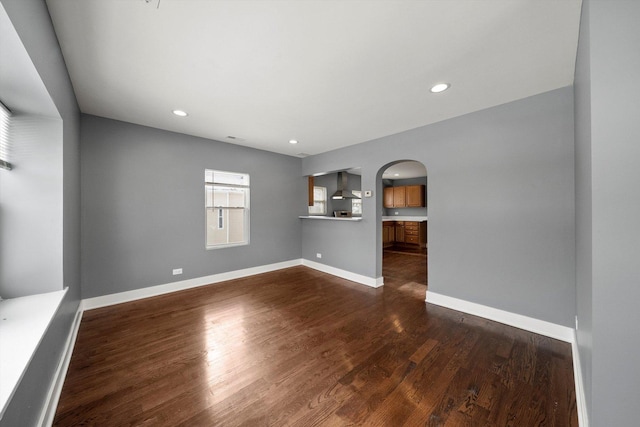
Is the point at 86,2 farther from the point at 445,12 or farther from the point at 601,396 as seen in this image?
the point at 601,396

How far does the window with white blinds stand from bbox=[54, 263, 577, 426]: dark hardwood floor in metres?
1.64

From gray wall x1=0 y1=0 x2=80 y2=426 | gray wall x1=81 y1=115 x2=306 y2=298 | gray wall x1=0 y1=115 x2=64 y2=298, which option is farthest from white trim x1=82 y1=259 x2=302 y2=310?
gray wall x1=0 y1=115 x2=64 y2=298

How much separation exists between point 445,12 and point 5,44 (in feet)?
7.46

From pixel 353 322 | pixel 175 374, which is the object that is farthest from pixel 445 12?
pixel 175 374

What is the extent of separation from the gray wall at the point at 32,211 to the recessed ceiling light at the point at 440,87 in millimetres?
3260

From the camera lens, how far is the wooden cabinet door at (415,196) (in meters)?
7.68

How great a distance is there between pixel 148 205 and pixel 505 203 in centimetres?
478

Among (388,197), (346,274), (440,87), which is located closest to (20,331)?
(440,87)

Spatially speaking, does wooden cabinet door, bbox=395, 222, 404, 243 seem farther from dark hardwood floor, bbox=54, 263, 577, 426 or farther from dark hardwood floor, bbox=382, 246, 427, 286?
dark hardwood floor, bbox=54, 263, 577, 426

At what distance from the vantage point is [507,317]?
2.60 meters

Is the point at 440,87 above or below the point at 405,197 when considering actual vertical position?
above

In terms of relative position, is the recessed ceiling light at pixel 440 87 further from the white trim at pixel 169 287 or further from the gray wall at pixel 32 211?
the white trim at pixel 169 287

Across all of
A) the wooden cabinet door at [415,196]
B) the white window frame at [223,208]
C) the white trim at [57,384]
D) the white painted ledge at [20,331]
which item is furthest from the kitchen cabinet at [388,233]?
the white painted ledge at [20,331]

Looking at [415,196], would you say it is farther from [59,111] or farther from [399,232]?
[59,111]
